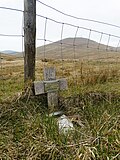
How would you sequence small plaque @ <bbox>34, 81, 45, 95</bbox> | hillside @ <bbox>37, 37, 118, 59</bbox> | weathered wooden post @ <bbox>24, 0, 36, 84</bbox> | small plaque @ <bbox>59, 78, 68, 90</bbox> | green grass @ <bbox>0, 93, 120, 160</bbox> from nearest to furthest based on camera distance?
1. green grass @ <bbox>0, 93, 120, 160</bbox>
2. small plaque @ <bbox>34, 81, 45, 95</bbox>
3. weathered wooden post @ <bbox>24, 0, 36, 84</bbox>
4. small plaque @ <bbox>59, 78, 68, 90</bbox>
5. hillside @ <bbox>37, 37, 118, 59</bbox>

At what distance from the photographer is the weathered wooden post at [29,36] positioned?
18.6 feet

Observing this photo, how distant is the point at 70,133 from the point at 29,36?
1988 mm

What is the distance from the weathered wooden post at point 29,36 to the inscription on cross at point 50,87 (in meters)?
0.23

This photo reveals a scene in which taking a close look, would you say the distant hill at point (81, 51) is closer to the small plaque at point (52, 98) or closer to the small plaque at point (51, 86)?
the small plaque at point (51, 86)

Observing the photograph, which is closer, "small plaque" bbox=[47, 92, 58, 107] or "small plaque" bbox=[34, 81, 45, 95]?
"small plaque" bbox=[34, 81, 45, 95]

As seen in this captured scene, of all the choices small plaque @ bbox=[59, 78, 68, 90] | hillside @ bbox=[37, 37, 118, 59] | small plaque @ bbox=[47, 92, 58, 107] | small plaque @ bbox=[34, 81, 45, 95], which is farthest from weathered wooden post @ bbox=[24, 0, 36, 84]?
hillside @ bbox=[37, 37, 118, 59]

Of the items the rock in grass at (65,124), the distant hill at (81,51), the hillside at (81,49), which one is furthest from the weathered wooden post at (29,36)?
the hillside at (81,49)

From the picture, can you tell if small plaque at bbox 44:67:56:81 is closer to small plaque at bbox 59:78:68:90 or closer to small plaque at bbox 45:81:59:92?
small plaque at bbox 45:81:59:92

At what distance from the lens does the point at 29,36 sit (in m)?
5.71

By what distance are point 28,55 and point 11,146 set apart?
1.90 metres

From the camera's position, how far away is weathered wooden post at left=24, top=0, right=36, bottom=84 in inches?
223

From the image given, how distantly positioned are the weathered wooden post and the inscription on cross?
23 centimetres

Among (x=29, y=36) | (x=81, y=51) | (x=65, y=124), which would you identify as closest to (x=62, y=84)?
(x=29, y=36)

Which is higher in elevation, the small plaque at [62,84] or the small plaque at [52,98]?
the small plaque at [62,84]
